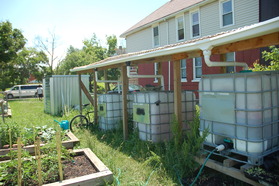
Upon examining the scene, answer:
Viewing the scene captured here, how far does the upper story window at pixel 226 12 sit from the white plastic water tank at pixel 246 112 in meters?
8.32

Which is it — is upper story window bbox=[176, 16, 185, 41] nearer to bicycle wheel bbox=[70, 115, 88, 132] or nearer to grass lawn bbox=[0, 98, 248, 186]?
bicycle wheel bbox=[70, 115, 88, 132]

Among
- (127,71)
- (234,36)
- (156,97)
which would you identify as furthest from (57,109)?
(234,36)

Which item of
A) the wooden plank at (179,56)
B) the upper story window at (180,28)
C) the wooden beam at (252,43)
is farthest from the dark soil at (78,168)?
the upper story window at (180,28)

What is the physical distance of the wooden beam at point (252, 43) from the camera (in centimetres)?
293

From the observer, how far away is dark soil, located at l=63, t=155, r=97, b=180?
3.54m

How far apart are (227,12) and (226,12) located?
0.07 m

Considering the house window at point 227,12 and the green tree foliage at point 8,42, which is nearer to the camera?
the house window at point 227,12

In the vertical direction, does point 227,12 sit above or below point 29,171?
above

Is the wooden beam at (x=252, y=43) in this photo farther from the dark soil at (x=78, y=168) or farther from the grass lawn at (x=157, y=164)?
the dark soil at (x=78, y=168)

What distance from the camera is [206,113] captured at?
3596mm

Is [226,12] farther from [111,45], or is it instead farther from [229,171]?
[111,45]

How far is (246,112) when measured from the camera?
3.04m

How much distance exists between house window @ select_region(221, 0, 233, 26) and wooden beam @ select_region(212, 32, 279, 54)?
315 inches

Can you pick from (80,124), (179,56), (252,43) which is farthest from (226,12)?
(252,43)
